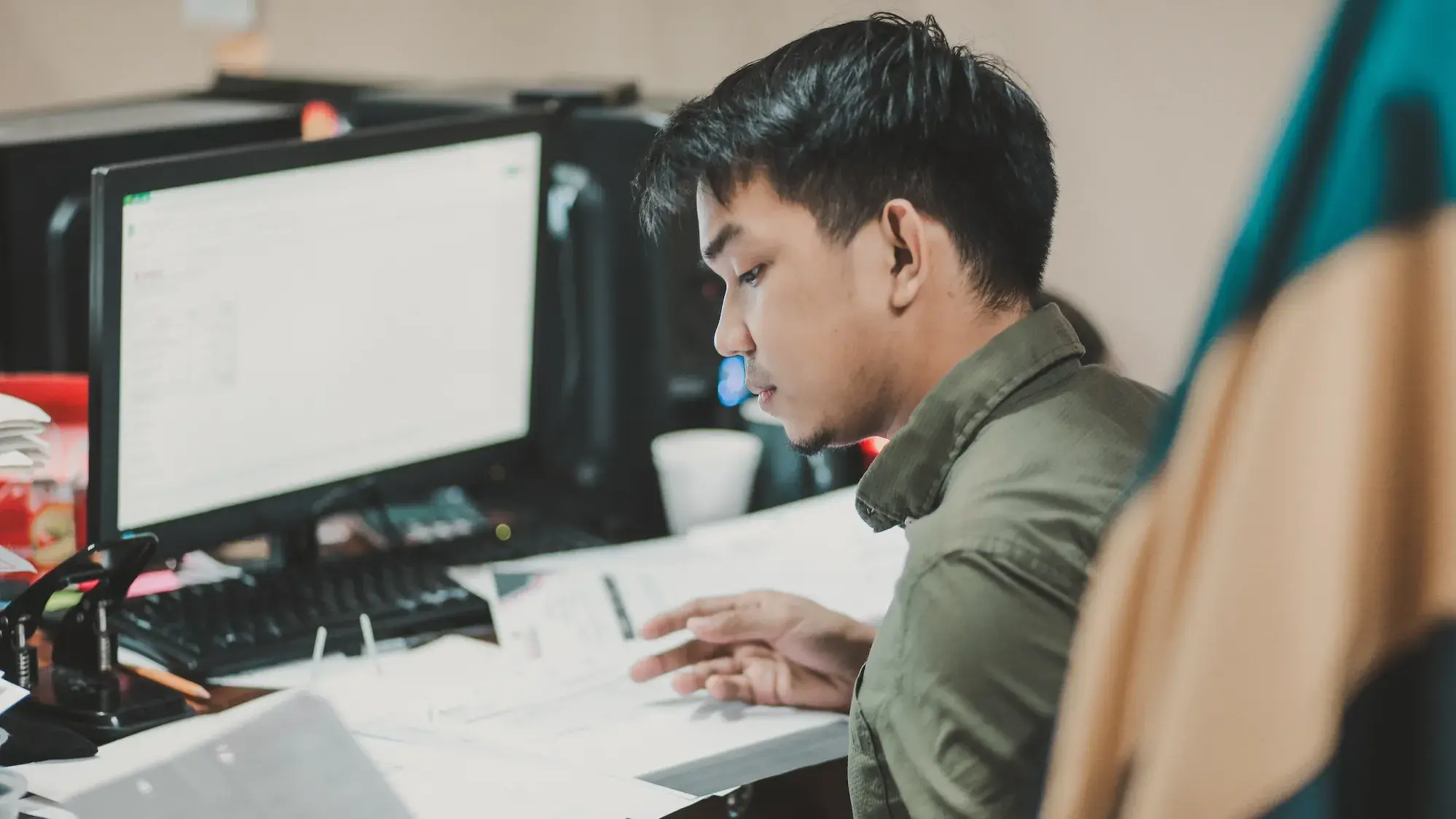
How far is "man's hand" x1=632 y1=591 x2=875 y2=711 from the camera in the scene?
1170 mm

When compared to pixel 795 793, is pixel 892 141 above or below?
above

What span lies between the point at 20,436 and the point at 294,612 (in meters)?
0.29

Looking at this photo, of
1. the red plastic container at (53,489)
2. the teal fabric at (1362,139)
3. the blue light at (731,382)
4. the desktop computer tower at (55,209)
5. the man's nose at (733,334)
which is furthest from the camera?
the blue light at (731,382)

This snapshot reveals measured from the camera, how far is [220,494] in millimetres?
1302

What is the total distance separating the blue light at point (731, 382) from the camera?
1659 mm

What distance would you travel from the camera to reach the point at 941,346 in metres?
0.96

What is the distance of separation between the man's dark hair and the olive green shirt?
0.40 feet

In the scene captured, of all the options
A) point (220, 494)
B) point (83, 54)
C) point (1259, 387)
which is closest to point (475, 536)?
point (220, 494)

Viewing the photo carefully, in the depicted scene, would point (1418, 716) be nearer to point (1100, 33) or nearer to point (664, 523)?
point (664, 523)

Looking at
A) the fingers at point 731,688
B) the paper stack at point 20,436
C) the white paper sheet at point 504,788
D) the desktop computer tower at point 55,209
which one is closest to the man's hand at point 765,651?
the fingers at point 731,688

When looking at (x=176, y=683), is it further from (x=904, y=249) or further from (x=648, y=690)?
(x=904, y=249)

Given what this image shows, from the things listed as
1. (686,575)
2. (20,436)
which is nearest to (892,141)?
(686,575)

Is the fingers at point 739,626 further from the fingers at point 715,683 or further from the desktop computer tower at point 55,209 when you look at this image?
the desktop computer tower at point 55,209

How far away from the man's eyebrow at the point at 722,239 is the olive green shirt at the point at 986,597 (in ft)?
0.60
